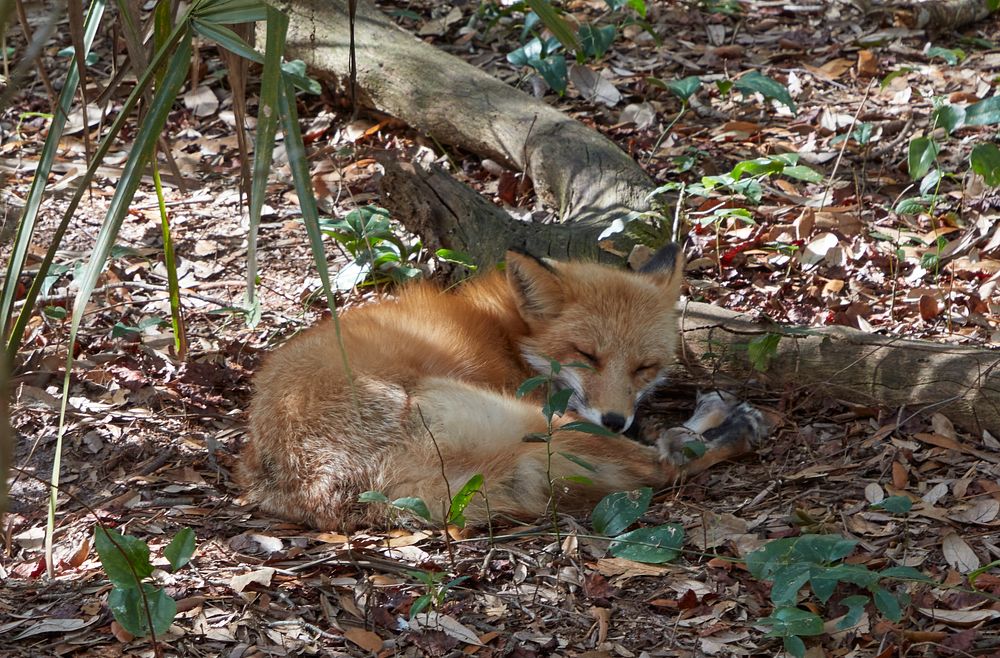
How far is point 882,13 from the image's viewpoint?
664 cm

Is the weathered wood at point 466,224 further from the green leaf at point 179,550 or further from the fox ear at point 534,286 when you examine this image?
the green leaf at point 179,550

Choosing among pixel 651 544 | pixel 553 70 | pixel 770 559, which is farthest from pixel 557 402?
pixel 553 70

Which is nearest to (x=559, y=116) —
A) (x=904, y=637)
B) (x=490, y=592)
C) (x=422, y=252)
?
(x=422, y=252)

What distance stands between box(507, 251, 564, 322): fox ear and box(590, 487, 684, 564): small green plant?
113cm

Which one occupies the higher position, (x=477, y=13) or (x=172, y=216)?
(x=477, y=13)

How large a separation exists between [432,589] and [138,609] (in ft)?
2.29

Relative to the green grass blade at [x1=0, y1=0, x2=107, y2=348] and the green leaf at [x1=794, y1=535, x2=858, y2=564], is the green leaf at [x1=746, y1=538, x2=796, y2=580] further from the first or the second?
the green grass blade at [x1=0, y1=0, x2=107, y2=348]

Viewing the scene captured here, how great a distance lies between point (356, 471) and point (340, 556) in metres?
0.31

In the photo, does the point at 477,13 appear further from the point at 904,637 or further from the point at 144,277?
the point at 904,637

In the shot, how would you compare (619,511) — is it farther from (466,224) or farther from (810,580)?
(466,224)

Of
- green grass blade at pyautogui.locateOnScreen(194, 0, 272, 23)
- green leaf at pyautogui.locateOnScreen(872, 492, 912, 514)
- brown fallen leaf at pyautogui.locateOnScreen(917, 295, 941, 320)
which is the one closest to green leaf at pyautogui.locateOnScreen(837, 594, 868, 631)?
green leaf at pyautogui.locateOnScreen(872, 492, 912, 514)

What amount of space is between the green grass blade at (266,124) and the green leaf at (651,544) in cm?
124

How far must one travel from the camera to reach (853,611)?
82.7 inches

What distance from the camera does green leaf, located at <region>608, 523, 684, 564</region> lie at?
243cm
